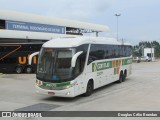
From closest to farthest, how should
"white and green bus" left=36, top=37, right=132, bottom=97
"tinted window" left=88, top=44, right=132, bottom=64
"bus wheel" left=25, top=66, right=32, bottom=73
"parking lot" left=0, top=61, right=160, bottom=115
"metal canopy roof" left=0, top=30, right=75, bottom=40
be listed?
"parking lot" left=0, top=61, right=160, bottom=115 → "white and green bus" left=36, top=37, right=132, bottom=97 → "tinted window" left=88, top=44, right=132, bottom=64 → "bus wheel" left=25, top=66, right=32, bottom=73 → "metal canopy roof" left=0, top=30, right=75, bottom=40

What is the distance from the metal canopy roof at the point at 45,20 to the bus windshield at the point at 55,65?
21761mm

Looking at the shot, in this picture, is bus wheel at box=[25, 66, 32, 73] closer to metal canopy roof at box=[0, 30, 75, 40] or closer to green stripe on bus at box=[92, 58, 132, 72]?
metal canopy roof at box=[0, 30, 75, 40]

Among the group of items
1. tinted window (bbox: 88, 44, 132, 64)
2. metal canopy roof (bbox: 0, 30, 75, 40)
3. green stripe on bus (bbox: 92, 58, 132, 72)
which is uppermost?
metal canopy roof (bbox: 0, 30, 75, 40)

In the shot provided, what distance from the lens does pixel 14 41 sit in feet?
113

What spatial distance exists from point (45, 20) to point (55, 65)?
93.2 ft

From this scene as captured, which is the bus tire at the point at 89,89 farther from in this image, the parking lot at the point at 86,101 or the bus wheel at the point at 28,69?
the bus wheel at the point at 28,69

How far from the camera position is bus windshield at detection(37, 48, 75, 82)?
608 inches

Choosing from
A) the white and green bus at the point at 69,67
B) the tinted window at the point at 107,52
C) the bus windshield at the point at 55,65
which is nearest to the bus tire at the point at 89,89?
the white and green bus at the point at 69,67

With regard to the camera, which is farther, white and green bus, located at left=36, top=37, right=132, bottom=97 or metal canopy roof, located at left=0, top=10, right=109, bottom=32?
metal canopy roof, located at left=0, top=10, right=109, bottom=32

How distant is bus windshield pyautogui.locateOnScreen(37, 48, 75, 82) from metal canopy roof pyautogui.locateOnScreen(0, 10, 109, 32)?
21.8m

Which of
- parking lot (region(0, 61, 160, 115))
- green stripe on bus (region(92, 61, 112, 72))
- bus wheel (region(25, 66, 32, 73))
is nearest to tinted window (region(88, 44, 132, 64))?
green stripe on bus (region(92, 61, 112, 72))

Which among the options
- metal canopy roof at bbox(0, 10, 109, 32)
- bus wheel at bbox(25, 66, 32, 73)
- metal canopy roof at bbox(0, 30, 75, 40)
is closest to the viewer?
bus wheel at bbox(25, 66, 32, 73)

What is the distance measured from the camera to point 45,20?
43375 mm

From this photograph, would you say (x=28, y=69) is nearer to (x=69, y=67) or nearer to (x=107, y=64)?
(x=107, y=64)
